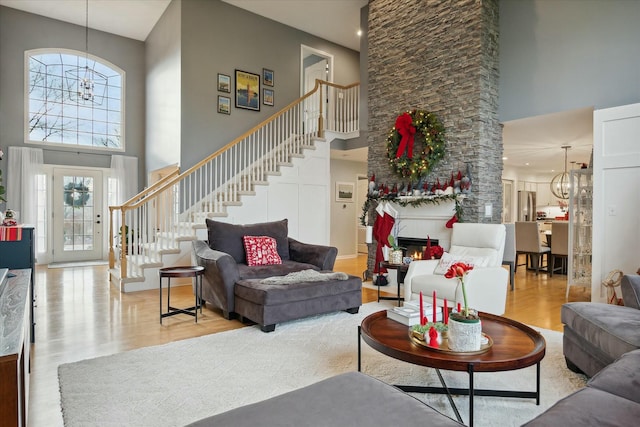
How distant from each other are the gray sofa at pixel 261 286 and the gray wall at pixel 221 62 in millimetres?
3031

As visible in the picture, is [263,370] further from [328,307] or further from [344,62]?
[344,62]

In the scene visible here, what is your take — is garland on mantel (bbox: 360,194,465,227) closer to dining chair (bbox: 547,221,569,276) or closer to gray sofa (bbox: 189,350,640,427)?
dining chair (bbox: 547,221,569,276)

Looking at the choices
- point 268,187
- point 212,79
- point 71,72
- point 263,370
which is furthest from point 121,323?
point 71,72

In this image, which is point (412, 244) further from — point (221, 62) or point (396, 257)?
point (221, 62)

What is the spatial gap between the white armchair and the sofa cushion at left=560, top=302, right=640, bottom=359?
1034 millimetres

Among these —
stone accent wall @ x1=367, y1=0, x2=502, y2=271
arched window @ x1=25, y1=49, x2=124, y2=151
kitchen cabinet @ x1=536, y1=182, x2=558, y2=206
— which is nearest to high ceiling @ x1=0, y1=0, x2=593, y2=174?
arched window @ x1=25, y1=49, x2=124, y2=151

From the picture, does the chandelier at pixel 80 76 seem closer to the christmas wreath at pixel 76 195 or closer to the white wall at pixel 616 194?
the christmas wreath at pixel 76 195

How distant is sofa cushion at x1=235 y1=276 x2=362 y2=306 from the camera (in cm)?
357

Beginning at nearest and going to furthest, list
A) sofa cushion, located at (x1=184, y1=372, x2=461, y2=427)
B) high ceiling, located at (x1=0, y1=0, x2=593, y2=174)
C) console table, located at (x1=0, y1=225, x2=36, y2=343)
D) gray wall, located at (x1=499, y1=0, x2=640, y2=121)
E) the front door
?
sofa cushion, located at (x1=184, y1=372, x2=461, y2=427)
console table, located at (x1=0, y1=225, x2=36, y2=343)
gray wall, located at (x1=499, y1=0, x2=640, y2=121)
high ceiling, located at (x1=0, y1=0, x2=593, y2=174)
the front door

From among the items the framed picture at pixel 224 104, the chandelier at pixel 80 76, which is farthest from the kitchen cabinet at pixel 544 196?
the chandelier at pixel 80 76

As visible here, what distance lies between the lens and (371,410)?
1.22m

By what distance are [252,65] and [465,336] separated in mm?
7171

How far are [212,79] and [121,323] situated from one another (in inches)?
198

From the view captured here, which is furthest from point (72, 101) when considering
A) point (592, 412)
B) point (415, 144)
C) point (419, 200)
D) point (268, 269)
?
point (592, 412)
